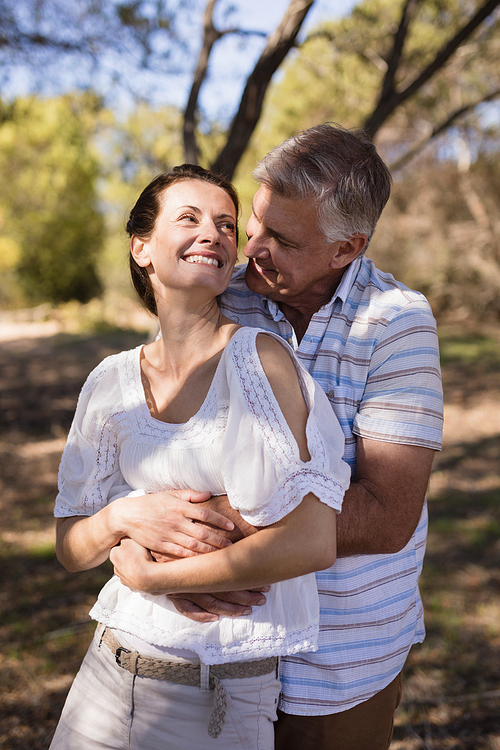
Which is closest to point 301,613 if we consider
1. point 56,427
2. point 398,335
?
point 398,335

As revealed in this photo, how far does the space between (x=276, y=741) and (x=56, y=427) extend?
554 centimetres

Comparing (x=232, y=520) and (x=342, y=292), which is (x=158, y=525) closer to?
(x=232, y=520)

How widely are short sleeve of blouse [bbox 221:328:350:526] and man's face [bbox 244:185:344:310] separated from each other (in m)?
0.55

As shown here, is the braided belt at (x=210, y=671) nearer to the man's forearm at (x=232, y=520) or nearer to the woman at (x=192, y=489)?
the woman at (x=192, y=489)

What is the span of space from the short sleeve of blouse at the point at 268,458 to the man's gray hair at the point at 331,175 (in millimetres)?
666

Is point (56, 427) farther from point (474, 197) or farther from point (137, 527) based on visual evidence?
point (474, 197)

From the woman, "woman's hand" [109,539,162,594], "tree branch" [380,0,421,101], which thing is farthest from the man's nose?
"tree branch" [380,0,421,101]

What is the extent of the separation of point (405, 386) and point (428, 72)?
392cm

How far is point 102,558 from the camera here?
63.1 inches

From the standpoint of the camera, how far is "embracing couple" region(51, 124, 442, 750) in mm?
1333

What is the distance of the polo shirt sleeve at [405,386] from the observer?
61.1 inches

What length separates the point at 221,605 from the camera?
4.60 ft

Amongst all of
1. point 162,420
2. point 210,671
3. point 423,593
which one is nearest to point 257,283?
point 162,420

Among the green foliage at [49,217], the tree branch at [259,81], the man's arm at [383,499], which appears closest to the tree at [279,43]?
the tree branch at [259,81]
